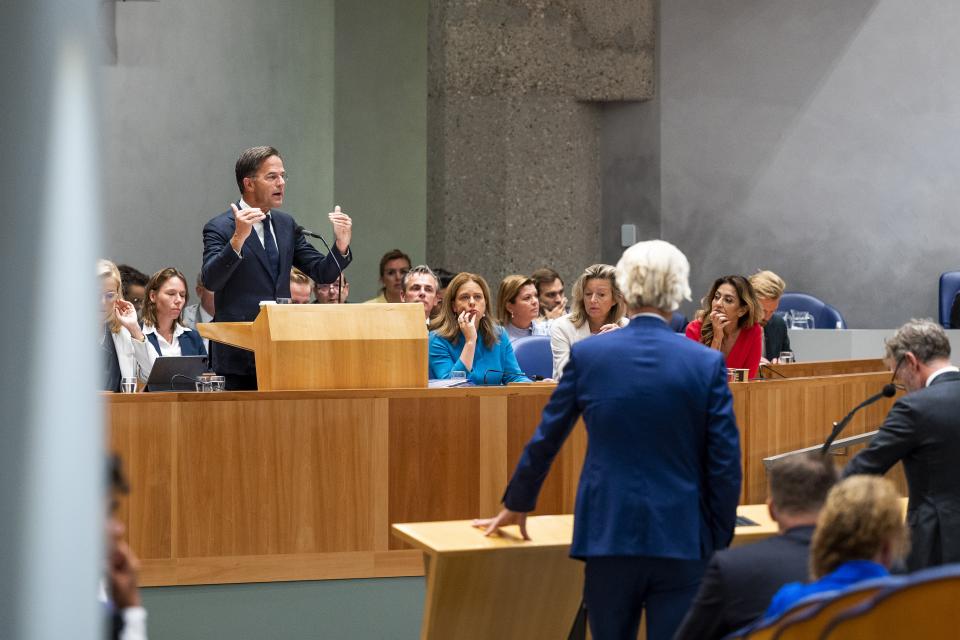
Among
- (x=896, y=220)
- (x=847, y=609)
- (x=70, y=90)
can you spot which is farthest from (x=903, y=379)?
(x=896, y=220)

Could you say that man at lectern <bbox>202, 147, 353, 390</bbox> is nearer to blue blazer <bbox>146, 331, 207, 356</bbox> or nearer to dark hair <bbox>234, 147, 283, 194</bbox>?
dark hair <bbox>234, 147, 283, 194</bbox>

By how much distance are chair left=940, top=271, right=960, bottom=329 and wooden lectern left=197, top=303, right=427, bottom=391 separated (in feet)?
17.5

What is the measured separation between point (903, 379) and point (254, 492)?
209cm

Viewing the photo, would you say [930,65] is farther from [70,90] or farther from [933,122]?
[70,90]

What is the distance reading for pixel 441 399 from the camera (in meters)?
4.57

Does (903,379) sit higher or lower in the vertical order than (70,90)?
lower

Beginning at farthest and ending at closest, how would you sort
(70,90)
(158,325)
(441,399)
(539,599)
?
(158,325) < (441,399) < (539,599) < (70,90)

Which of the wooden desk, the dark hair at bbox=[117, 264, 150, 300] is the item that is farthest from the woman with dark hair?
the wooden desk

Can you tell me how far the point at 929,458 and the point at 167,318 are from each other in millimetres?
3513

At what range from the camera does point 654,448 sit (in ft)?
10.0

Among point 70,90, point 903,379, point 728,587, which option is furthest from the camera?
point 903,379

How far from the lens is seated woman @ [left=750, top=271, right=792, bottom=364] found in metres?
6.91

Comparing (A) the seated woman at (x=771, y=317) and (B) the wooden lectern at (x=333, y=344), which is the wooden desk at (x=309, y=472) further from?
(A) the seated woman at (x=771, y=317)

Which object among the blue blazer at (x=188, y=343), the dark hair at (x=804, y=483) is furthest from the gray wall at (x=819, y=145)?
the dark hair at (x=804, y=483)
